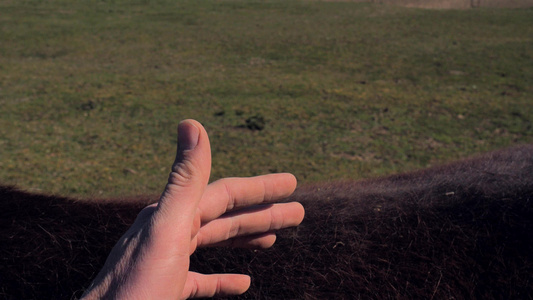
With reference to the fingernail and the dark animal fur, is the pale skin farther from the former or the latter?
the dark animal fur

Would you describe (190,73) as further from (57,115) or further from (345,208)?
(345,208)

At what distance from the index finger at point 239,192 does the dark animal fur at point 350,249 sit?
466 millimetres

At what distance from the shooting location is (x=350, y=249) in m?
1.88

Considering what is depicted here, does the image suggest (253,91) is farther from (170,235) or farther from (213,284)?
(170,235)

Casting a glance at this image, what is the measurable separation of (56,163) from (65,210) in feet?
11.3

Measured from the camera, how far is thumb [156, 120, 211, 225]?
121 cm

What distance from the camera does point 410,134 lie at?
19.6 ft

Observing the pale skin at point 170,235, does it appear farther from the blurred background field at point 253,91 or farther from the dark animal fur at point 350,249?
the blurred background field at point 253,91

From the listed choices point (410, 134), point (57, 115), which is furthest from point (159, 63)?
point (410, 134)

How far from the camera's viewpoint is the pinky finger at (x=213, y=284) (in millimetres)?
1469

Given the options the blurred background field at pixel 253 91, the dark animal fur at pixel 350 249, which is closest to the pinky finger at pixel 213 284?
the dark animal fur at pixel 350 249

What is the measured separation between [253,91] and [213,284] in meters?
6.03

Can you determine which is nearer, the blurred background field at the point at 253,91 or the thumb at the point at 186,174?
the thumb at the point at 186,174

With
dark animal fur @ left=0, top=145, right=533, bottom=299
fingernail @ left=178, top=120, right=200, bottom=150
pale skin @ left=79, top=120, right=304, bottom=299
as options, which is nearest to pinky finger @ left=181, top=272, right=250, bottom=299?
pale skin @ left=79, top=120, right=304, bottom=299
